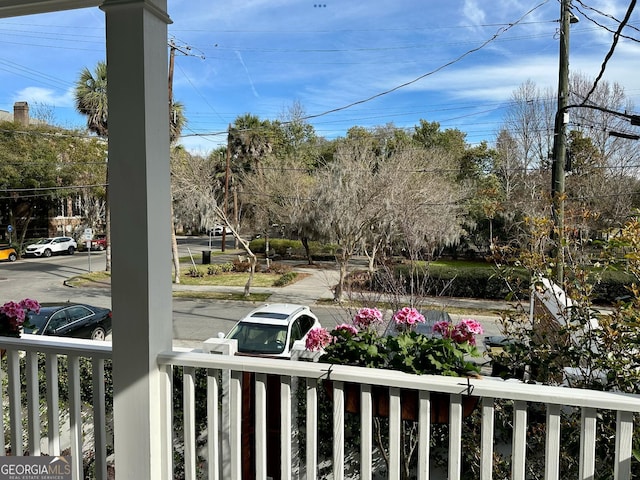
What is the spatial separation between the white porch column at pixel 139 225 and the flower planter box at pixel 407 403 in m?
0.53

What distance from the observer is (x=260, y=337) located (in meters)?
2.82

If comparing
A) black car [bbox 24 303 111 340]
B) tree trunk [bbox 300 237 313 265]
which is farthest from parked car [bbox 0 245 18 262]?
tree trunk [bbox 300 237 313 265]

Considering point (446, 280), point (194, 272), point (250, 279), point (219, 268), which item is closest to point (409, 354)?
point (446, 280)

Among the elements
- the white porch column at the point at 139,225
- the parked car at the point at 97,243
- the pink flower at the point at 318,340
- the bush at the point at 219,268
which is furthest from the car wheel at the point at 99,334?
the bush at the point at 219,268

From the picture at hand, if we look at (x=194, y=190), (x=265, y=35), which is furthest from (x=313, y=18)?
(x=194, y=190)

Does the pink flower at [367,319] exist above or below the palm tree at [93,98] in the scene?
below

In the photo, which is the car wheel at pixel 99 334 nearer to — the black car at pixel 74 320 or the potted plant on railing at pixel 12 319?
the black car at pixel 74 320

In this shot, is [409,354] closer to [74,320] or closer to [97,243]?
[97,243]

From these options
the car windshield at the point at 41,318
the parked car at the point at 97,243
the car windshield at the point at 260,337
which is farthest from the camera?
the car windshield at the point at 260,337

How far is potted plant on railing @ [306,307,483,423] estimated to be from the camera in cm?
107

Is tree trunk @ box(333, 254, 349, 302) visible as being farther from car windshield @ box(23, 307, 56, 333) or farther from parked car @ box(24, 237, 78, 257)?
car windshield @ box(23, 307, 56, 333)

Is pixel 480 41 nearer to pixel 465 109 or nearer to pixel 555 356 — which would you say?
pixel 465 109

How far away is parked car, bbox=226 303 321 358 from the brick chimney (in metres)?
1.88

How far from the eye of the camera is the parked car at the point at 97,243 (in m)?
2.07
